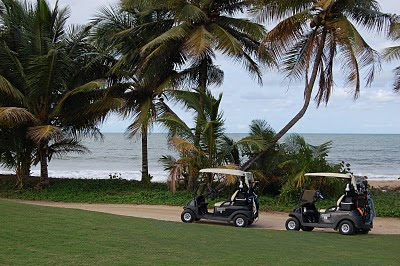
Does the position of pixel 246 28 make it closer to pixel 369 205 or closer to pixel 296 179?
pixel 296 179

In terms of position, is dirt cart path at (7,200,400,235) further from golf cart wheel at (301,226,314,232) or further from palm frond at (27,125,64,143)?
palm frond at (27,125,64,143)

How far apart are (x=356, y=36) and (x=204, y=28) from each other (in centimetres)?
562

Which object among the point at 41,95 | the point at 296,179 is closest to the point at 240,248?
the point at 296,179

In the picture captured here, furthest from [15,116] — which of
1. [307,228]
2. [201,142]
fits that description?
[307,228]

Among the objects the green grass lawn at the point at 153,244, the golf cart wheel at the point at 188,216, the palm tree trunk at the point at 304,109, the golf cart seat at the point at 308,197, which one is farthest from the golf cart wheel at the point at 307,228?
the palm tree trunk at the point at 304,109

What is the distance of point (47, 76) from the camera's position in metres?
20.7

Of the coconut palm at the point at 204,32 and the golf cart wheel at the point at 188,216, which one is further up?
the coconut palm at the point at 204,32

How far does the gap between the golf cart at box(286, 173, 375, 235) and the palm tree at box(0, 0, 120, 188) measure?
32.1 ft

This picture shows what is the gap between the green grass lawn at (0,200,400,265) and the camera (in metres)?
7.64

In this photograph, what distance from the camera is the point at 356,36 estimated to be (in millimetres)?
17109

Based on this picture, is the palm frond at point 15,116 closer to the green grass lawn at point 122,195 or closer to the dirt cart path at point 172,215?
the green grass lawn at point 122,195

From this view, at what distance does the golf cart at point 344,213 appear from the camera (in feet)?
41.6

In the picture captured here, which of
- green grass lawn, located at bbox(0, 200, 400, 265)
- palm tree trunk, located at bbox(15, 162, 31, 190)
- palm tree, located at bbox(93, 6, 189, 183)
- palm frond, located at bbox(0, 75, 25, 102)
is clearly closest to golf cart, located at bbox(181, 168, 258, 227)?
green grass lawn, located at bbox(0, 200, 400, 265)

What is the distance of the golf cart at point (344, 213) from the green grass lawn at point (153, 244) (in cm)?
41
